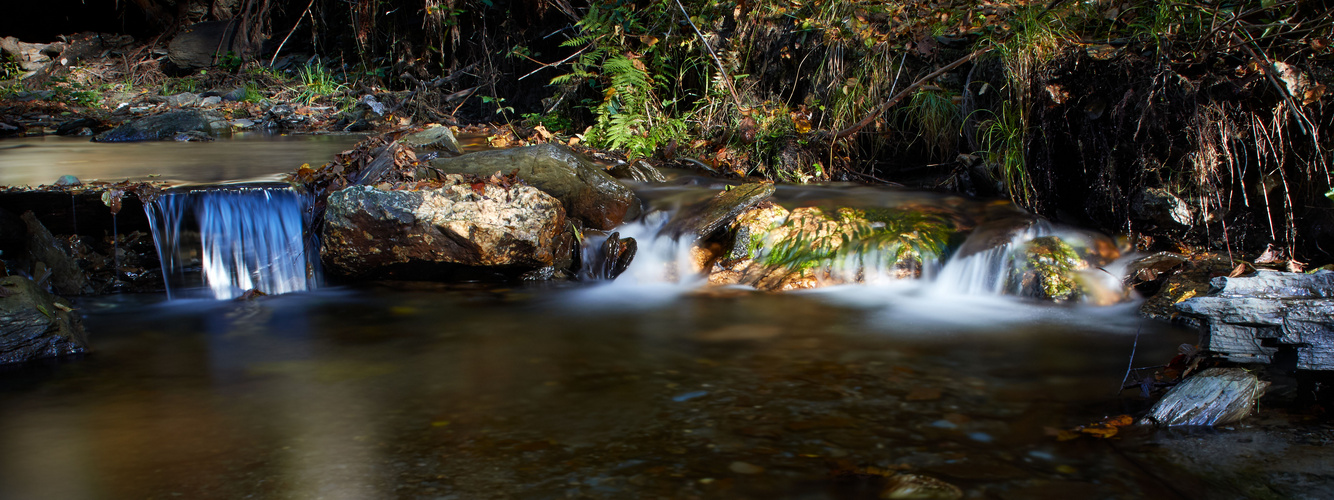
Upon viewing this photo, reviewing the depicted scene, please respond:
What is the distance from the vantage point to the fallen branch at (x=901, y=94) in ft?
→ 21.3

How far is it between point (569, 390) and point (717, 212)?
2880 mm

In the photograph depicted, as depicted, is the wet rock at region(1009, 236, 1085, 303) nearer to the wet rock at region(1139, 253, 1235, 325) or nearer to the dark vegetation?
the wet rock at region(1139, 253, 1235, 325)

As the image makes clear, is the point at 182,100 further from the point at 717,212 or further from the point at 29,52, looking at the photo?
the point at 717,212

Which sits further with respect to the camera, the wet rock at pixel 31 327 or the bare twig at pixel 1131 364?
the wet rock at pixel 31 327

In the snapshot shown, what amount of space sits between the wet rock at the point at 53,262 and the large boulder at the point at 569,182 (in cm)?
247

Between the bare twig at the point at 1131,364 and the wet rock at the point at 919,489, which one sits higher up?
the bare twig at the point at 1131,364

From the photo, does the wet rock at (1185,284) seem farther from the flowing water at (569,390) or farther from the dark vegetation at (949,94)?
the dark vegetation at (949,94)

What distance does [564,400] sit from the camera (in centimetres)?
354

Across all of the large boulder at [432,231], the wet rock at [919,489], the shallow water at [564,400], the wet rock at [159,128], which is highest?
the wet rock at [159,128]

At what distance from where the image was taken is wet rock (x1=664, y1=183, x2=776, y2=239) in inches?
244

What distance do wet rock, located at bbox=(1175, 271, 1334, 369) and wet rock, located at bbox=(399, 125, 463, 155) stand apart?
6.53m

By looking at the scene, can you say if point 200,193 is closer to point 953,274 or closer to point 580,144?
point 580,144

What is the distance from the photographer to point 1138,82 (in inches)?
207

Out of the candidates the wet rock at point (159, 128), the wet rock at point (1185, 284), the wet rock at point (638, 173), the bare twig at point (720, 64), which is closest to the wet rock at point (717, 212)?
the wet rock at point (638, 173)
